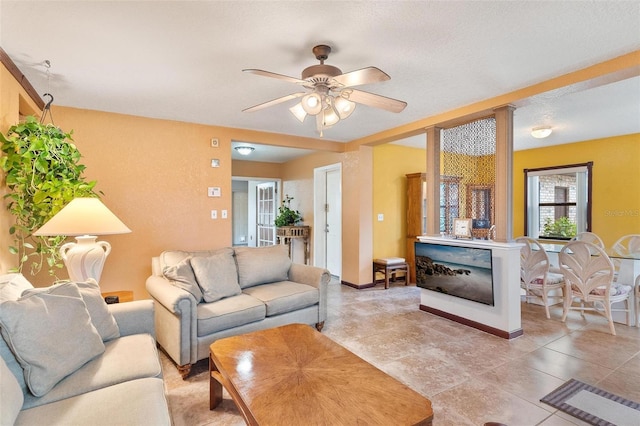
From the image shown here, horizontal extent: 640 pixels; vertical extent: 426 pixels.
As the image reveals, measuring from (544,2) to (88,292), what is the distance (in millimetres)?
3161

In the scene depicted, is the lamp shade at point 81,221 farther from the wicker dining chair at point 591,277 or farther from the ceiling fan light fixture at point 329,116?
the wicker dining chair at point 591,277

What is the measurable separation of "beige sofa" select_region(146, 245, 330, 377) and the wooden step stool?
76.8 inches

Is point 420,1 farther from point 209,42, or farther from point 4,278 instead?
point 4,278

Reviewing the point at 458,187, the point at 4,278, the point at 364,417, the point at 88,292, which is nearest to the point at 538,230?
the point at 458,187

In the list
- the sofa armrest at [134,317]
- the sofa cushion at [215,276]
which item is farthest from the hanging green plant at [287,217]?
the sofa armrest at [134,317]

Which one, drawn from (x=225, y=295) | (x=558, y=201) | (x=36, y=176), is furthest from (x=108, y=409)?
(x=558, y=201)

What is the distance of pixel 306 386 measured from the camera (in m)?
1.54

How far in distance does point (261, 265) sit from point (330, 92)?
202cm

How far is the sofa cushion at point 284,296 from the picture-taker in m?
3.00

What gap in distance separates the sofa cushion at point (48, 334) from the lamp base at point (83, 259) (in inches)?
31.5

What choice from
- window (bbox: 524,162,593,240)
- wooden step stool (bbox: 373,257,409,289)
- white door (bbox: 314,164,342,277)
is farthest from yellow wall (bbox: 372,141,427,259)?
window (bbox: 524,162,593,240)

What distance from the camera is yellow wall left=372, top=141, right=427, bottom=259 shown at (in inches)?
213

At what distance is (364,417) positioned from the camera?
132cm

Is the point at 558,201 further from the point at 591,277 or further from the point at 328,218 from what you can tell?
the point at 328,218
